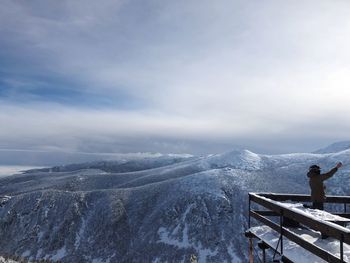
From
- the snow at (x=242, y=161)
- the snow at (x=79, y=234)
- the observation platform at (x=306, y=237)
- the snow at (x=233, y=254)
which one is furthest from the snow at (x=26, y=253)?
the observation platform at (x=306, y=237)

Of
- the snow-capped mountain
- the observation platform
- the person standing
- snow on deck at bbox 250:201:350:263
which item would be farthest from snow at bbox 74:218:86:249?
snow on deck at bbox 250:201:350:263

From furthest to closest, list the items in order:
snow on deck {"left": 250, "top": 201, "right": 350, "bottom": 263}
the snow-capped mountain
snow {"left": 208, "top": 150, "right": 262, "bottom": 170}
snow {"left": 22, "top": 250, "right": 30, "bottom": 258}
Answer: snow {"left": 208, "top": 150, "right": 262, "bottom": 170} < snow {"left": 22, "top": 250, "right": 30, "bottom": 258} < the snow-capped mountain < snow on deck {"left": 250, "top": 201, "right": 350, "bottom": 263}

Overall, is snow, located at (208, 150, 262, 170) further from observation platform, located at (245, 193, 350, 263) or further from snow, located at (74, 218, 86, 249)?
observation platform, located at (245, 193, 350, 263)

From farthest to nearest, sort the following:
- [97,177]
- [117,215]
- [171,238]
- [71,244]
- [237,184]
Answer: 1. [97,177]
2. [237,184]
3. [117,215]
4. [71,244]
5. [171,238]

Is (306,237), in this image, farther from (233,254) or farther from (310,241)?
(233,254)

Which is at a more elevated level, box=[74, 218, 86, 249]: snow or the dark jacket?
the dark jacket

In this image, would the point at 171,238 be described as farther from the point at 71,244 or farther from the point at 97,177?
the point at 97,177

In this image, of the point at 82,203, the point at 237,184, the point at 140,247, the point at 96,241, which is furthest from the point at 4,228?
the point at 237,184

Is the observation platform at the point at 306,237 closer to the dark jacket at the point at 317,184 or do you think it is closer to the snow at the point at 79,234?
the dark jacket at the point at 317,184
